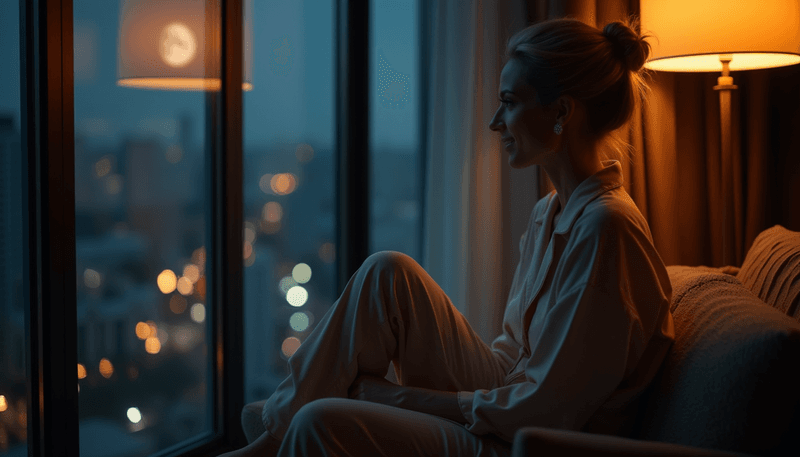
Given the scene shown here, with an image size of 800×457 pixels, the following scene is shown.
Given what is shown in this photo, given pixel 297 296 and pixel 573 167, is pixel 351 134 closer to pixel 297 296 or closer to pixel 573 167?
pixel 297 296

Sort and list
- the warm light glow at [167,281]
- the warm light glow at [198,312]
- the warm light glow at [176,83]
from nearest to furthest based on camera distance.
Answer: the warm light glow at [176,83]
the warm light glow at [167,281]
the warm light glow at [198,312]

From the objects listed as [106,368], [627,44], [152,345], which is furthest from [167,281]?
[627,44]

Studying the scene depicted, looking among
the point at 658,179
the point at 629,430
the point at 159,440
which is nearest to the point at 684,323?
the point at 629,430

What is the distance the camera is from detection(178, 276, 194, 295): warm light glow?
6.24 ft

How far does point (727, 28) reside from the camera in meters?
1.79

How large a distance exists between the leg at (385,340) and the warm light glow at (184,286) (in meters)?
0.67

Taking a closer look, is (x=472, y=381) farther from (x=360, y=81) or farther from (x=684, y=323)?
(x=360, y=81)

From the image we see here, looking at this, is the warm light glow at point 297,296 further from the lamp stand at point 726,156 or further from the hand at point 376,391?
the lamp stand at point 726,156

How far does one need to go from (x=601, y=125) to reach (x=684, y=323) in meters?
0.42

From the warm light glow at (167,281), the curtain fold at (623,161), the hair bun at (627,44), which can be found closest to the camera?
the hair bun at (627,44)

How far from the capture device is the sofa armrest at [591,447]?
A: 816 mm

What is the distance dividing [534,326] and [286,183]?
1.30 meters

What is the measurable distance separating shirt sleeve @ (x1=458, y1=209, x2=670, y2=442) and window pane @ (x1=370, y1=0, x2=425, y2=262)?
150 cm

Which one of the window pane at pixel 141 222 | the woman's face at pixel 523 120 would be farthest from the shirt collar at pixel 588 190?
the window pane at pixel 141 222
